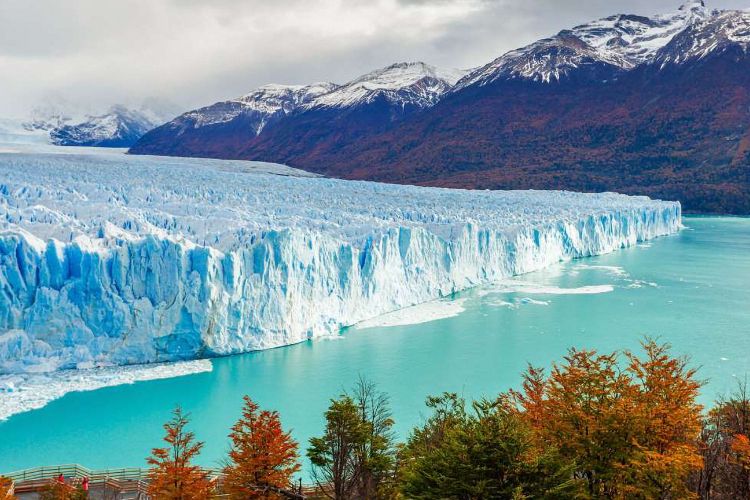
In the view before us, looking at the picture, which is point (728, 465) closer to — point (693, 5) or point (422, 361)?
point (422, 361)

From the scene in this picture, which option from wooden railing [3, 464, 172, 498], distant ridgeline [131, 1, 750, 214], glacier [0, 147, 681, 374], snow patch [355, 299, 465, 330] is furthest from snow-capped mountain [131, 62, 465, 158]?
wooden railing [3, 464, 172, 498]

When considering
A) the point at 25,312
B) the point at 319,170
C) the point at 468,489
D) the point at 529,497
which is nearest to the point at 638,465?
the point at 529,497

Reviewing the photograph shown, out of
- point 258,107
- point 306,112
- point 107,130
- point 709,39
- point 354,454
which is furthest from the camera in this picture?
point 107,130

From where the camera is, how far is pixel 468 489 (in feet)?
16.1

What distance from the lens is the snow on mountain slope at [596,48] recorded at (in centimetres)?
8331

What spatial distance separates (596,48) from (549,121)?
23858 mm

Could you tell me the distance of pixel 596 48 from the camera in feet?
294

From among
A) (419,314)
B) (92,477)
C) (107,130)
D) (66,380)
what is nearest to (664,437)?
(92,477)

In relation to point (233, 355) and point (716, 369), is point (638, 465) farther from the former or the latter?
point (233, 355)

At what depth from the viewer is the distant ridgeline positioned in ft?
197

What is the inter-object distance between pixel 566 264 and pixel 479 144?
4338 cm

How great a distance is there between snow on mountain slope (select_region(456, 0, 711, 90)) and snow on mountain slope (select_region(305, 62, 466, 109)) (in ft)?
23.7

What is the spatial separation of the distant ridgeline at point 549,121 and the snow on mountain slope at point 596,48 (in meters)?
0.27

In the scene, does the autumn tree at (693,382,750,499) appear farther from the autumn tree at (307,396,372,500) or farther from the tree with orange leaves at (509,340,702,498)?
the autumn tree at (307,396,372,500)
